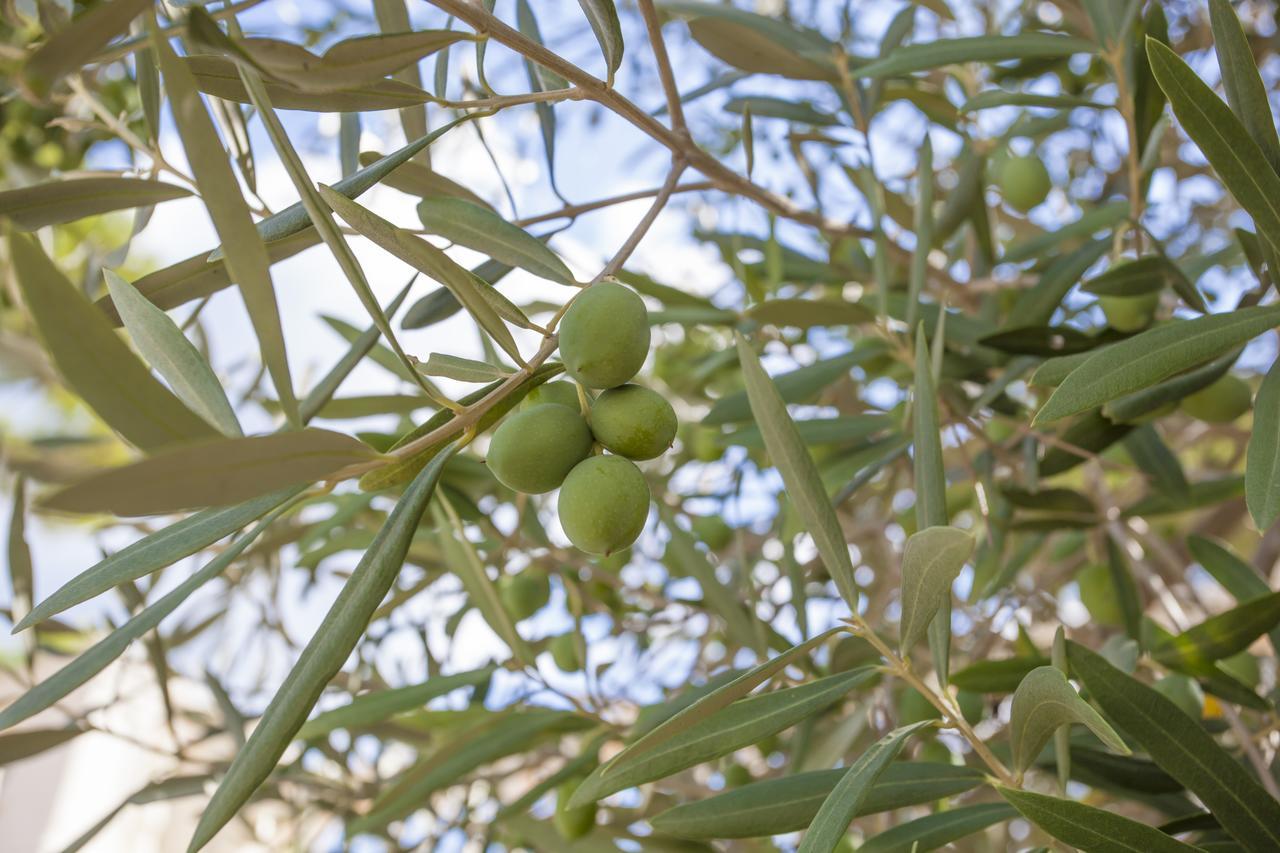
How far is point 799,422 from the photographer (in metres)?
1.55

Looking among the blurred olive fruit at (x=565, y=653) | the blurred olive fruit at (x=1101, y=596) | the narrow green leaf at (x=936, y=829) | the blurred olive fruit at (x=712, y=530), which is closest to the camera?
the narrow green leaf at (x=936, y=829)

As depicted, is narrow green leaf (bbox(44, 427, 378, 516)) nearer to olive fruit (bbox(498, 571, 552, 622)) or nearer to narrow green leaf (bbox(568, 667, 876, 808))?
narrow green leaf (bbox(568, 667, 876, 808))

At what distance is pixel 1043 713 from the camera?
2.69 ft

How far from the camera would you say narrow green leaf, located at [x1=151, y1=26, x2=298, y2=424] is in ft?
2.14

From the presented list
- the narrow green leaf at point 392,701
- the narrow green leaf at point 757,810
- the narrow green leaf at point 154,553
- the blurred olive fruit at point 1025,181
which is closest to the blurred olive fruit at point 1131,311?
the blurred olive fruit at point 1025,181

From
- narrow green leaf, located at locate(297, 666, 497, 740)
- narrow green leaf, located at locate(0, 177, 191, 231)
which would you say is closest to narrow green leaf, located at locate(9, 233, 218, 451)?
narrow green leaf, located at locate(0, 177, 191, 231)

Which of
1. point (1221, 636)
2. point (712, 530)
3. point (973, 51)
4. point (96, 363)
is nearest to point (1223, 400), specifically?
point (1221, 636)

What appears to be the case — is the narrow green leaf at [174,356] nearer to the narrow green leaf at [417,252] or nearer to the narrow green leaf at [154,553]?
the narrow green leaf at [154,553]

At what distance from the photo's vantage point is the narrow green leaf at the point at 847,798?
2.50ft

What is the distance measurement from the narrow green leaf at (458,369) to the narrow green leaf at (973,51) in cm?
76

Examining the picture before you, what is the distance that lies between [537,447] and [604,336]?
10 cm

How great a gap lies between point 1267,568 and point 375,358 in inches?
74.3

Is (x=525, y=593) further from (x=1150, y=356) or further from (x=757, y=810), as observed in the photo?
(x=1150, y=356)

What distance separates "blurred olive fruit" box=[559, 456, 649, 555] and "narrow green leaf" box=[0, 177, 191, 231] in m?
0.57
